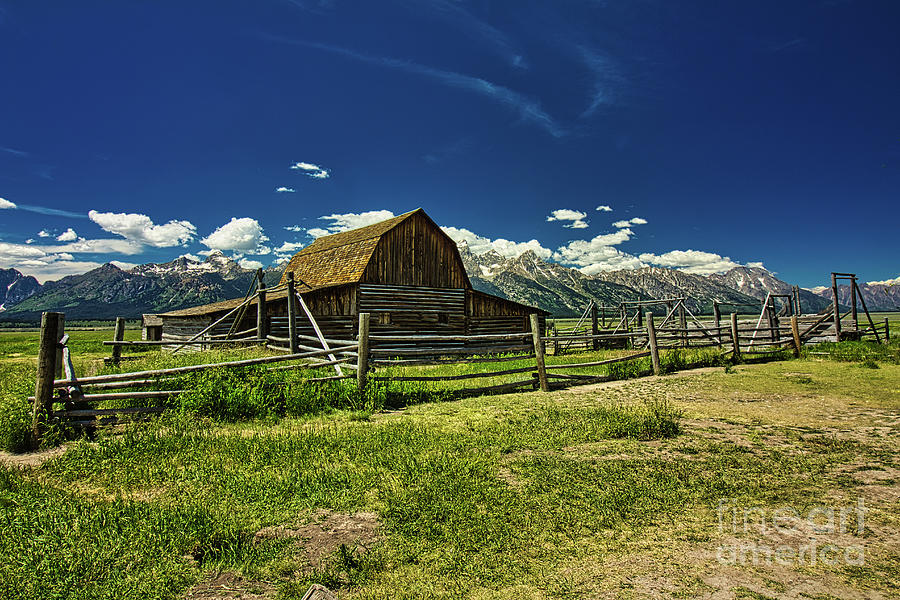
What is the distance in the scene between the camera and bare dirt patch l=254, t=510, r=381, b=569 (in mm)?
3541

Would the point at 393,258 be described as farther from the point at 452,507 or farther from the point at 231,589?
the point at 231,589

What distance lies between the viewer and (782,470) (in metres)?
5.08

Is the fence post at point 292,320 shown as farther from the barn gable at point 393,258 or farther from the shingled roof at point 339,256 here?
the barn gable at point 393,258

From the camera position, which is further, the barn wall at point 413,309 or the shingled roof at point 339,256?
the shingled roof at point 339,256

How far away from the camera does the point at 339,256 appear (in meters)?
25.0

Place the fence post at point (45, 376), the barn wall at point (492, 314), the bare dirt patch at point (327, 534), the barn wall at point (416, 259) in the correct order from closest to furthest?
the bare dirt patch at point (327, 534) < the fence post at point (45, 376) < the barn wall at point (416, 259) < the barn wall at point (492, 314)

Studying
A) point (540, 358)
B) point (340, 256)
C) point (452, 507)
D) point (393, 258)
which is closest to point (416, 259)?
point (393, 258)

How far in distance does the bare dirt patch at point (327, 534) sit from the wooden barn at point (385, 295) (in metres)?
17.0

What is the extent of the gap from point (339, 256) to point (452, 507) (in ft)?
73.0

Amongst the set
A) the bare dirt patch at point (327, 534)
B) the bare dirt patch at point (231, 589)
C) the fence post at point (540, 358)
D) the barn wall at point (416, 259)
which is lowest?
the bare dirt patch at point (231, 589)

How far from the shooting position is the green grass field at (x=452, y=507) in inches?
122

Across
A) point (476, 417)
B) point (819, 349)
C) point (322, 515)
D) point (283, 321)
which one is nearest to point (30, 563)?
point (322, 515)

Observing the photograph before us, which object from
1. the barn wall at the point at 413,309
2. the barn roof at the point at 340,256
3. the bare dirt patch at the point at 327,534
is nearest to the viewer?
the bare dirt patch at the point at 327,534

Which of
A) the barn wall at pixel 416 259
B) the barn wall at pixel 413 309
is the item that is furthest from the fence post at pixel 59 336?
the barn wall at pixel 416 259
